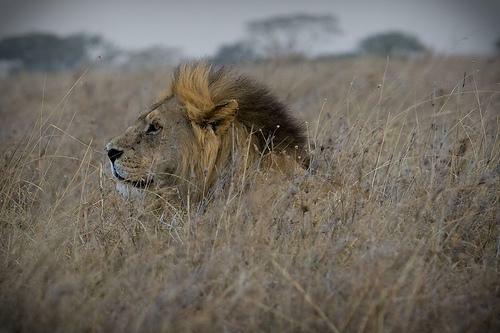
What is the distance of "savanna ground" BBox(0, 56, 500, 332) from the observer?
321 cm

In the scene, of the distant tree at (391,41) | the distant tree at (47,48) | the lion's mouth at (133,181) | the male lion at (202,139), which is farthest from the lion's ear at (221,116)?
the distant tree at (391,41)

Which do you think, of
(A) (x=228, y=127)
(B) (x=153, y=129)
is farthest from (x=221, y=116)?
(B) (x=153, y=129)

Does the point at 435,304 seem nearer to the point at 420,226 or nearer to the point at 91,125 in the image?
the point at 420,226

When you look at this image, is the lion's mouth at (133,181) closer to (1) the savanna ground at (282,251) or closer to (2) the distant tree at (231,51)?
(1) the savanna ground at (282,251)

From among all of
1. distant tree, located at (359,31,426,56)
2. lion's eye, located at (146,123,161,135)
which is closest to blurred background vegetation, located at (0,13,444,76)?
distant tree, located at (359,31,426,56)

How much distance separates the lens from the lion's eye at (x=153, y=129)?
4.90 m

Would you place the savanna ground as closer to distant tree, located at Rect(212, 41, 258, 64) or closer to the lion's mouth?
the lion's mouth

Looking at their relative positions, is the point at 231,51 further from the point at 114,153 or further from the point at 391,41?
the point at 114,153

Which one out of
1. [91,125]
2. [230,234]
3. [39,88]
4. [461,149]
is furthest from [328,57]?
[230,234]

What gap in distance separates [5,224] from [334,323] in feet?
7.97

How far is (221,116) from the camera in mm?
4730

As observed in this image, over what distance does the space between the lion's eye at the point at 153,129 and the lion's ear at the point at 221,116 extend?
1.16ft

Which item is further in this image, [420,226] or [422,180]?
[422,180]

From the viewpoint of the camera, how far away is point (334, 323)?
3223 millimetres
